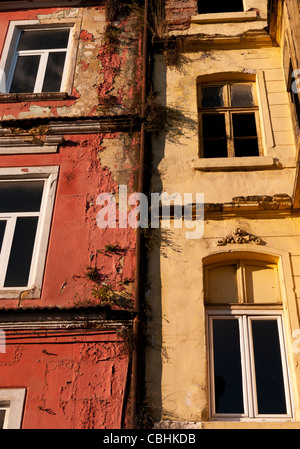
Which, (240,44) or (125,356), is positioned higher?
(240,44)

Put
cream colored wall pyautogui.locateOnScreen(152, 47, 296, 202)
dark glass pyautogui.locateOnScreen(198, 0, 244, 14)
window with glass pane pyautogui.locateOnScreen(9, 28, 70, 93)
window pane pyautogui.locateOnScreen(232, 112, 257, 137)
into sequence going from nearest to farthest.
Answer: cream colored wall pyautogui.locateOnScreen(152, 47, 296, 202)
window pane pyautogui.locateOnScreen(232, 112, 257, 137)
window with glass pane pyautogui.locateOnScreen(9, 28, 70, 93)
dark glass pyautogui.locateOnScreen(198, 0, 244, 14)

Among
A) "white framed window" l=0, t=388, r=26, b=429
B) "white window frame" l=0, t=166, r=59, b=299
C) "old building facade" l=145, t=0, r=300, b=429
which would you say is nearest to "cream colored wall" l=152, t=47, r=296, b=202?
"old building facade" l=145, t=0, r=300, b=429

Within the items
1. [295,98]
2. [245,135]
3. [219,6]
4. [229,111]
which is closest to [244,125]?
[245,135]

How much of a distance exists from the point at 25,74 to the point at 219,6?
4187mm

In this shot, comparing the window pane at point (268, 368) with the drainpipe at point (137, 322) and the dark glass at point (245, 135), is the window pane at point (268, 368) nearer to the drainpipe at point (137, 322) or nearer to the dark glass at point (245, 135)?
the drainpipe at point (137, 322)

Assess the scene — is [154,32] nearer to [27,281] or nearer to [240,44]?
[240,44]

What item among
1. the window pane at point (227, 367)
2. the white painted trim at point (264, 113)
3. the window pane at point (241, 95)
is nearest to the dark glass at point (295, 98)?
the white painted trim at point (264, 113)

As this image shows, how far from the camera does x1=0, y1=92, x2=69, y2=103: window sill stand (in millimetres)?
9617

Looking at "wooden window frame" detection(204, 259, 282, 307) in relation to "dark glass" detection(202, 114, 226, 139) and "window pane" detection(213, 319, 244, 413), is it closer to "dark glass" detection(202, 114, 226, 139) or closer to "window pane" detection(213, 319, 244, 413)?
"window pane" detection(213, 319, 244, 413)

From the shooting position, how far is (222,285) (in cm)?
775

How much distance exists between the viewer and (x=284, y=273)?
293 inches

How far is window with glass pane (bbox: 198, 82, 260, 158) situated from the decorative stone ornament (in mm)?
1659

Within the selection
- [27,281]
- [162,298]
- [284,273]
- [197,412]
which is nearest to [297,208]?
[284,273]

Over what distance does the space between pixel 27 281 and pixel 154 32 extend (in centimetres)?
540
